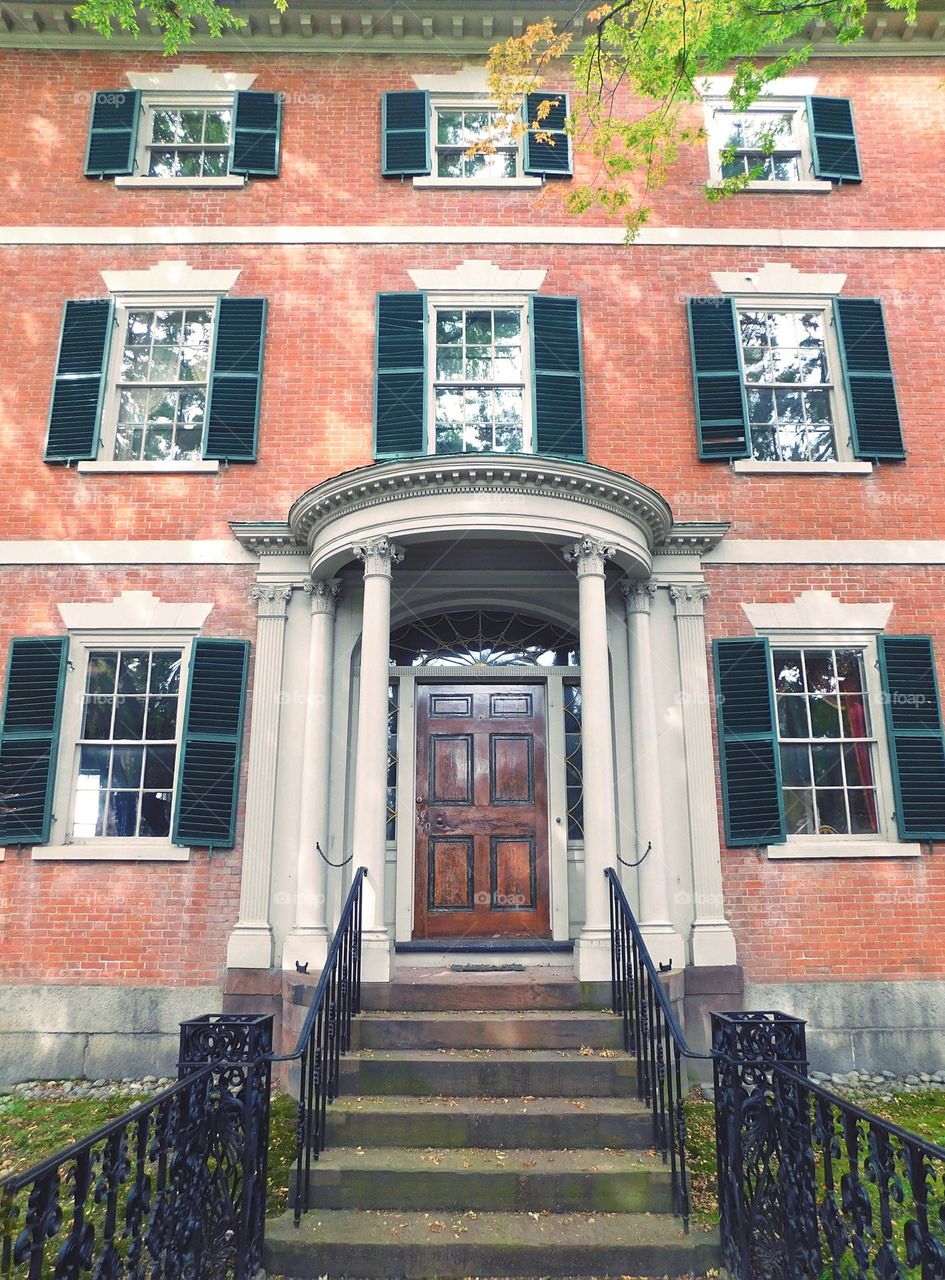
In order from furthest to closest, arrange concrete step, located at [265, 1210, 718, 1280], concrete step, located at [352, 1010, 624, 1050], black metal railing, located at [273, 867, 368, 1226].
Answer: concrete step, located at [352, 1010, 624, 1050], black metal railing, located at [273, 867, 368, 1226], concrete step, located at [265, 1210, 718, 1280]

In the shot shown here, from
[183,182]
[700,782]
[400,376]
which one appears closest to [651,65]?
[400,376]

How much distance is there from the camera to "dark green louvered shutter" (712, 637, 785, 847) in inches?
294

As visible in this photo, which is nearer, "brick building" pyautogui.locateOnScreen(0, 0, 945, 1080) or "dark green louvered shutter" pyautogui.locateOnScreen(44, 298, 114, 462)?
"brick building" pyautogui.locateOnScreen(0, 0, 945, 1080)

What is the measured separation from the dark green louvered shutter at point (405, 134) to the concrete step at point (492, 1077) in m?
8.51

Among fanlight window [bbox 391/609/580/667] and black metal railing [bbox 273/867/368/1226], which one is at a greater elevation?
fanlight window [bbox 391/609/580/667]

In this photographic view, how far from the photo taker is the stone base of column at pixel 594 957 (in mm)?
6035

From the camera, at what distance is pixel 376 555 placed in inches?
276

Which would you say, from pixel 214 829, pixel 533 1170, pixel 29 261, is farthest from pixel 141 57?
pixel 533 1170

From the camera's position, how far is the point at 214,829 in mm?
7426

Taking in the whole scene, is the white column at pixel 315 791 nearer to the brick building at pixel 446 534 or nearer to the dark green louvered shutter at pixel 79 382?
the brick building at pixel 446 534

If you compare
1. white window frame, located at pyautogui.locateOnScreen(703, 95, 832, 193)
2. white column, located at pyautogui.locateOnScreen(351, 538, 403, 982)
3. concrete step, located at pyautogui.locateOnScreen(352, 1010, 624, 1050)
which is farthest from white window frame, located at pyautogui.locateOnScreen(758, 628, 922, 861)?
white window frame, located at pyautogui.locateOnScreen(703, 95, 832, 193)

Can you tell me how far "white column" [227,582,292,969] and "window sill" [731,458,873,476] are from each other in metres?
4.64

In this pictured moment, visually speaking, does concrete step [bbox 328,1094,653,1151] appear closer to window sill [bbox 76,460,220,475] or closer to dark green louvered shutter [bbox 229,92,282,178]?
window sill [bbox 76,460,220,475]

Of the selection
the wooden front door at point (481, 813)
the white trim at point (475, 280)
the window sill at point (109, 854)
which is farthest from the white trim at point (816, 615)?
the window sill at point (109, 854)
